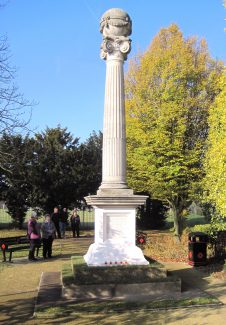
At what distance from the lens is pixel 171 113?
72.3 ft

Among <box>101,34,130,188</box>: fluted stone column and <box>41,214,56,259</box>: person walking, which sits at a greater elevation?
<box>101,34,130,188</box>: fluted stone column

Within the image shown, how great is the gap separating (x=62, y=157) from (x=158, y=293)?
2204cm

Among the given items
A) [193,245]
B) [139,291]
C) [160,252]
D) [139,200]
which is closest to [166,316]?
[139,291]

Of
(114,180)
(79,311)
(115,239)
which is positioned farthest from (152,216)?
(79,311)

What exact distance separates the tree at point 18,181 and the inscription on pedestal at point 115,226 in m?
19.9

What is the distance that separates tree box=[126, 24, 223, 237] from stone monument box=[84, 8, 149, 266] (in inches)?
422

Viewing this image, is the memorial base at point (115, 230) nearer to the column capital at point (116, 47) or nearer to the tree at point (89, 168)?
the column capital at point (116, 47)

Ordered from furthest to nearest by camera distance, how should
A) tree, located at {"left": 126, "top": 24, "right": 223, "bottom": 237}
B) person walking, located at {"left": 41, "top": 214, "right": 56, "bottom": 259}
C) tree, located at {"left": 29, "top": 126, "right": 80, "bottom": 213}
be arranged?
tree, located at {"left": 29, "top": 126, "right": 80, "bottom": 213} < tree, located at {"left": 126, "top": 24, "right": 223, "bottom": 237} < person walking, located at {"left": 41, "top": 214, "right": 56, "bottom": 259}

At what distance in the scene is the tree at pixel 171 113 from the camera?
22109 mm

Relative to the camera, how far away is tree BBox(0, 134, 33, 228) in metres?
30.3

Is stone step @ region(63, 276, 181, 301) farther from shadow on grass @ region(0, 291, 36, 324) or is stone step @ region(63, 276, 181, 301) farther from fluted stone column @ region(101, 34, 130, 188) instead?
fluted stone column @ region(101, 34, 130, 188)

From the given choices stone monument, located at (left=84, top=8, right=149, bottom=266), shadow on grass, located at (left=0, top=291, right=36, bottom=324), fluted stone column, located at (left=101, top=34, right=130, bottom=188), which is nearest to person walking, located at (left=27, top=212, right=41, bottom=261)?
stone monument, located at (left=84, top=8, right=149, bottom=266)

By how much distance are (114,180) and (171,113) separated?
39.1 feet

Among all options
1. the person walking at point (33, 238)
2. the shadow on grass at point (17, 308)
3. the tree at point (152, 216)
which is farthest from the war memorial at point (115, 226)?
the tree at point (152, 216)
